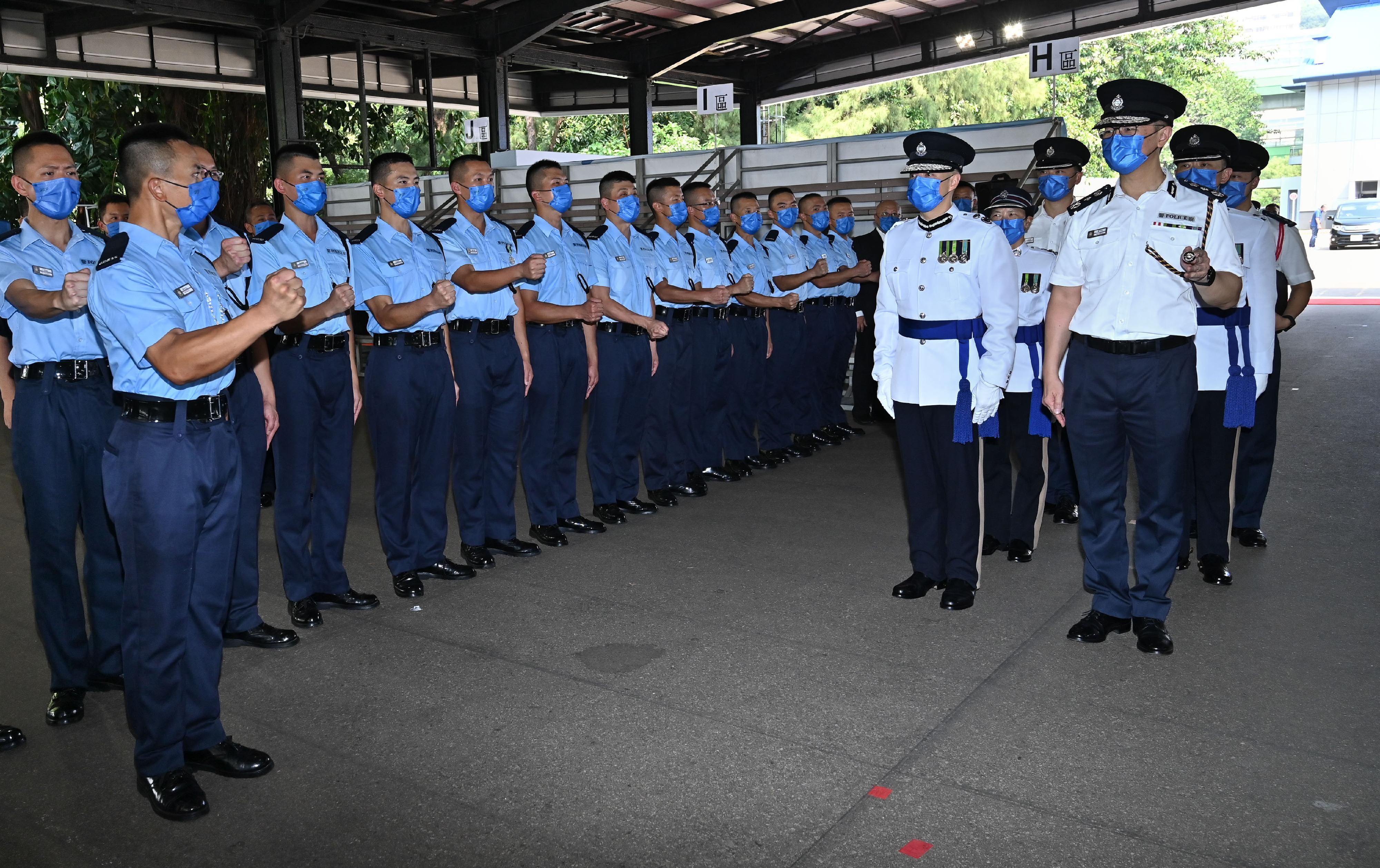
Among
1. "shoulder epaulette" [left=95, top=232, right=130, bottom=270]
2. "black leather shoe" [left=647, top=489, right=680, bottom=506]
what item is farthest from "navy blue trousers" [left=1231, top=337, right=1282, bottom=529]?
"shoulder epaulette" [left=95, top=232, right=130, bottom=270]

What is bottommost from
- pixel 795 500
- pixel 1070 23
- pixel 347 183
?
pixel 795 500

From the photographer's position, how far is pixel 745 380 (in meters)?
7.62

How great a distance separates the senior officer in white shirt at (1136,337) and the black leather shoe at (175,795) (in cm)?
316

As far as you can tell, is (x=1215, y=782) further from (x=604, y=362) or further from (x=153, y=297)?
(x=604, y=362)

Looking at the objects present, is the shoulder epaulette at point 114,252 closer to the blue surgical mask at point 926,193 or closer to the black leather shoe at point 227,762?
the black leather shoe at point 227,762

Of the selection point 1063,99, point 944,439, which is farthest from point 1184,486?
point 1063,99

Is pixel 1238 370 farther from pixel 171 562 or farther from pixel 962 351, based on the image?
pixel 171 562

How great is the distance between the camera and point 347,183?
66.2ft

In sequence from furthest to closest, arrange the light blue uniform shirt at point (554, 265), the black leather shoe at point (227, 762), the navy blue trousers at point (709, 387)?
1. the navy blue trousers at point (709, 387)
2. the light blue uniform shirt at point (554, 265)
3. the black leather shoe at point (227, 762)

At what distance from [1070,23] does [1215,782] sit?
15312 millimetres

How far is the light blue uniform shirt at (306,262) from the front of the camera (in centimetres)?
457

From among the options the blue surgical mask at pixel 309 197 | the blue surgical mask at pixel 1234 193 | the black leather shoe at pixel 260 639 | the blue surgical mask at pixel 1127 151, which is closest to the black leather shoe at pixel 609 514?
the black leather shoe at pixel 260 639

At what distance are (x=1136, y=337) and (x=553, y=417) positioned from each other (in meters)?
3.09

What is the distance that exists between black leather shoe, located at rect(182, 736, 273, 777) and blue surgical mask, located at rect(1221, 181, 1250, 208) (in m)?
5.02
